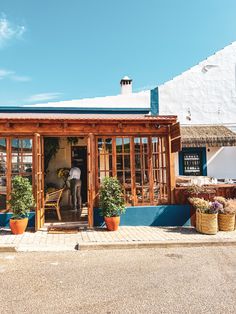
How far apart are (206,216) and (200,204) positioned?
364 mm

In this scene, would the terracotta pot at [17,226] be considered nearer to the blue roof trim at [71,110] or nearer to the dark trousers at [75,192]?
the dark trousers at [75,192]

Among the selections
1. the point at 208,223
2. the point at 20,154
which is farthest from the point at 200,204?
the point at 20,154

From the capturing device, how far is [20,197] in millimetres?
7465

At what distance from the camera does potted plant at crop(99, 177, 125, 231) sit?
769 centimetres

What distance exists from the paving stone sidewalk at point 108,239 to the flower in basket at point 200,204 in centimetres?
61

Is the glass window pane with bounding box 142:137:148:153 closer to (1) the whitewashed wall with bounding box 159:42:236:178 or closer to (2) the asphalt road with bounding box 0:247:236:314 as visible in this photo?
(2) the asphalt road with bounding box 0:247:236:314

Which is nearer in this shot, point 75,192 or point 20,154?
point 20,154

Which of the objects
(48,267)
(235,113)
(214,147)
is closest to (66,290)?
(48,267)

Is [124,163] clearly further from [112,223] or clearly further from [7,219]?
[7,219]

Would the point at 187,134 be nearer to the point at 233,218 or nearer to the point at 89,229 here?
the point at 233,218

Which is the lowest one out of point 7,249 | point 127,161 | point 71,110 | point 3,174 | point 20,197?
point 7,249

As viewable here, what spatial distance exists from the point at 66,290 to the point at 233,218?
16.3 ft

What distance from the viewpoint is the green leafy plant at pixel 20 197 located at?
24.4ft

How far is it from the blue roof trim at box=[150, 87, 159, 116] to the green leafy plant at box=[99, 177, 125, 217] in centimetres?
840
